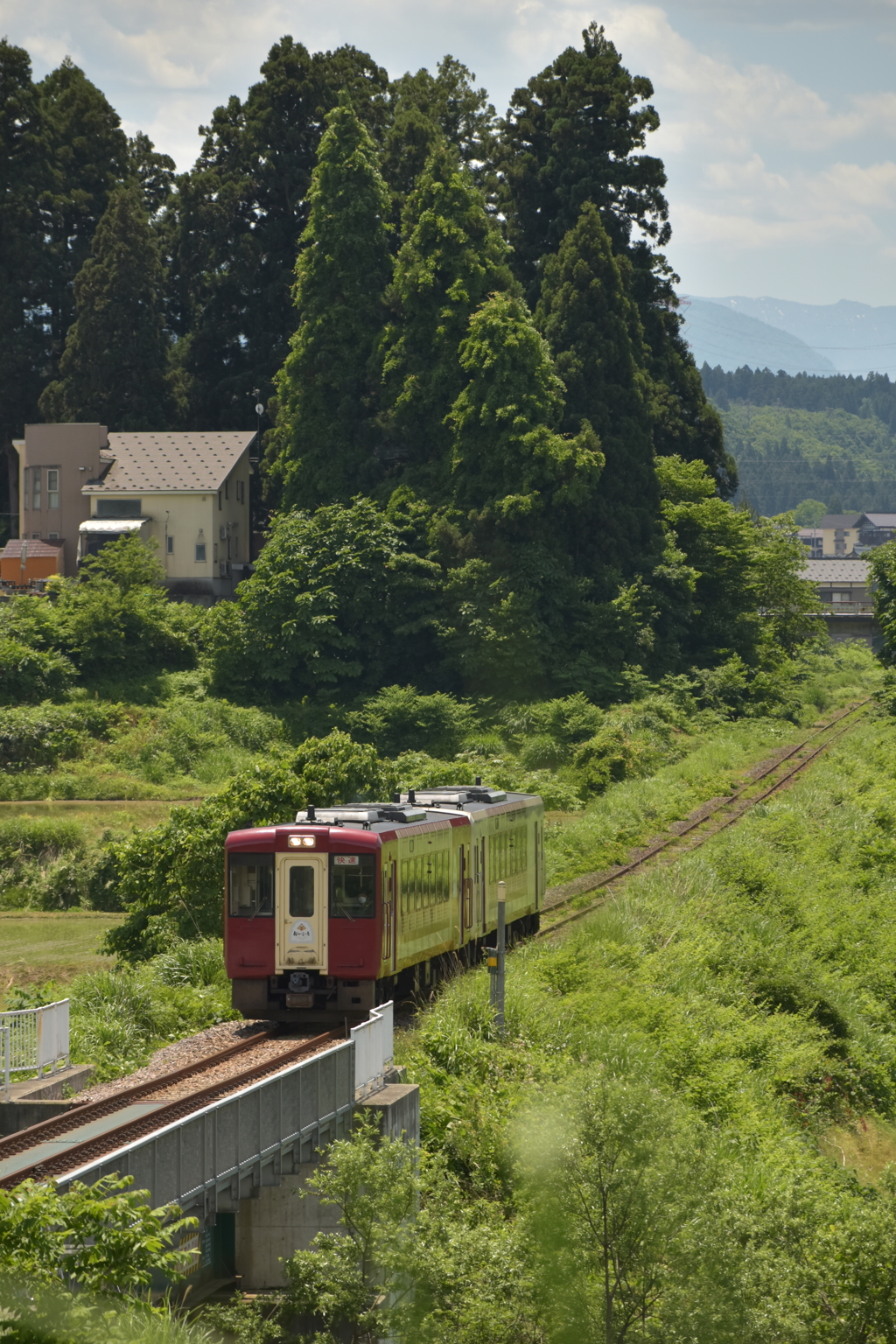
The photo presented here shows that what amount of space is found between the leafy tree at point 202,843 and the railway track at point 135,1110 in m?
9.53

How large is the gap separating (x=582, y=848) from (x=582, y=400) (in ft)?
84.0

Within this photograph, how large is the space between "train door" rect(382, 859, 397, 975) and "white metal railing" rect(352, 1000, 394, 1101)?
6.30 feet

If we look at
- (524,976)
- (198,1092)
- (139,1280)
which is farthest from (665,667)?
(139,1280)

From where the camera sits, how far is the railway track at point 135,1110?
13.8 metres

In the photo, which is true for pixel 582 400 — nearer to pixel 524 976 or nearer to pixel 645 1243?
pixel 524 976

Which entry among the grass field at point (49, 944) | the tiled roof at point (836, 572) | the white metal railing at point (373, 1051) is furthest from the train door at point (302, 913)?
the tiled roof at point (836, 572)

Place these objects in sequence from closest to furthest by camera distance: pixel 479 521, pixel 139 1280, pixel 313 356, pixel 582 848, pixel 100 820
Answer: pixel 139 1280, pixel 582 848, pixel 100 820, pixel 479 521, pixel 313 356

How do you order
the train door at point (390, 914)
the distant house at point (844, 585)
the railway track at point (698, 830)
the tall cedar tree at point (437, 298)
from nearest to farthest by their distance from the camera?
the train door at point (390, 914) → the railway track at point (698, 830) → the tall cedar tree at point (437, 298) → the distant house at point (844, 585)

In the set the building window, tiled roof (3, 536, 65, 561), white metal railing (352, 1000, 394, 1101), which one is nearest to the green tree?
the building window

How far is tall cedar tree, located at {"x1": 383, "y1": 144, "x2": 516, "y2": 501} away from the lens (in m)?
59.0

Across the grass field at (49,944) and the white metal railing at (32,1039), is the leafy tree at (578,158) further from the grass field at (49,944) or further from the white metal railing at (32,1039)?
the white metal railing at (32,1039)

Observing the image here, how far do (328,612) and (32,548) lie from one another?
14.1 m

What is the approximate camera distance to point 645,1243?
50.0ft

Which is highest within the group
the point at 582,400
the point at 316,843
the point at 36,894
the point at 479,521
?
the point at 582,400
